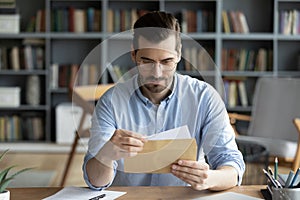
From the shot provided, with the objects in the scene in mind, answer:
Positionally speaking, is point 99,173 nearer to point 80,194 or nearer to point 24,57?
point 80,194

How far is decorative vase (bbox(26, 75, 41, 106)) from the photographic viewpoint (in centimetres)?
585

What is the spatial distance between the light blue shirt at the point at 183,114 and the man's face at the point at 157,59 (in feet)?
0.38

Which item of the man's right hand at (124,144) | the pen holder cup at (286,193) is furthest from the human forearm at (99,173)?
the pen holder cup at (286,193)

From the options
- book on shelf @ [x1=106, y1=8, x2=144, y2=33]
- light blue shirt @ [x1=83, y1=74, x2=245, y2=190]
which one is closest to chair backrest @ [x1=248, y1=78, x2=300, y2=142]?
book on shelf @ [x1=106, y1=8, x2=144, y2=33]

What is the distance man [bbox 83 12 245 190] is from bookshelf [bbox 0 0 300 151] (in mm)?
3806

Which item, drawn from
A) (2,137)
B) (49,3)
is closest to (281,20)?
(49,3)

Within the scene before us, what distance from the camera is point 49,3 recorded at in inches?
228

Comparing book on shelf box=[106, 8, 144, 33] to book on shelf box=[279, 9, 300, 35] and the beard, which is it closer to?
A: book on shelf box=[279, 9, 300, 35]

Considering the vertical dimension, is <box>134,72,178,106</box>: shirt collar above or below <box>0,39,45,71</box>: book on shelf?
above

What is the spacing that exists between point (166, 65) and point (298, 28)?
14.4ft

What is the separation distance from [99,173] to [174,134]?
0.84 feet

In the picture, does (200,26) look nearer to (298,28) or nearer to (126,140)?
(298,28)

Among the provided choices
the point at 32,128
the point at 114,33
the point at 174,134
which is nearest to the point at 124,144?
the point at 174,134

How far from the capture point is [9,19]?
18.7 ft
